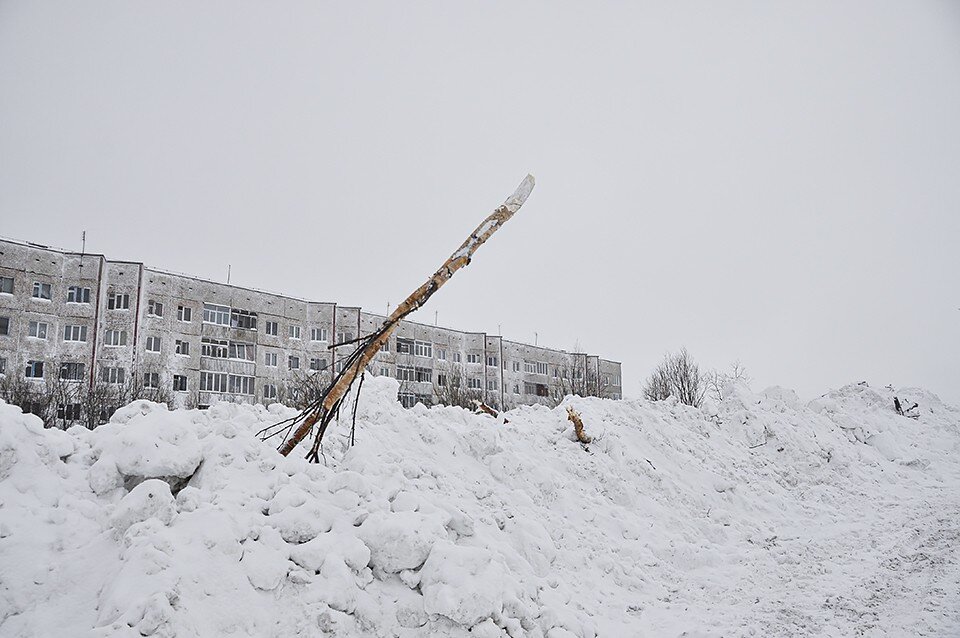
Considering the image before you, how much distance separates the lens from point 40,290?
93.0ft

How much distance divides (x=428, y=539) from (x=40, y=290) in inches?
1267

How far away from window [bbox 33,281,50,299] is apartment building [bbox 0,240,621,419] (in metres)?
0.05

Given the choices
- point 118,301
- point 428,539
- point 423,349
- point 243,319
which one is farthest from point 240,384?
point 428,539

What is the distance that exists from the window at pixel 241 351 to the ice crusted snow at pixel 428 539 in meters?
28.2

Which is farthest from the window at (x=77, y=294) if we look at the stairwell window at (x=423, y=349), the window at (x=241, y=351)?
the stairwell window at (x=423, y=349)

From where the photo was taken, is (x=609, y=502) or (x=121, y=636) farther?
(x=609, y=502)

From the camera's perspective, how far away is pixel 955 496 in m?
11.3

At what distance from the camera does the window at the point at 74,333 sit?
28.6 metres

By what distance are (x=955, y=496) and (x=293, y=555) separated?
13.1m

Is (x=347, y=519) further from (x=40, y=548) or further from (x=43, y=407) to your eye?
(x=43, y=407)

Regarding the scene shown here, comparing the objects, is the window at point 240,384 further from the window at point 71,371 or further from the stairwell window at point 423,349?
the stairwell window at point 423,349

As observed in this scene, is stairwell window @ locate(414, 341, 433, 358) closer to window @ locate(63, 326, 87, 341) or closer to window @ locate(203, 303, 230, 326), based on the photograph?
window @ locate(203, 303, 230, 326)

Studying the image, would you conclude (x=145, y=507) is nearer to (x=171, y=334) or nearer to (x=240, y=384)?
(x=171, y=334)

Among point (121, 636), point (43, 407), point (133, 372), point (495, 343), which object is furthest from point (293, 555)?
point (495, 343)
